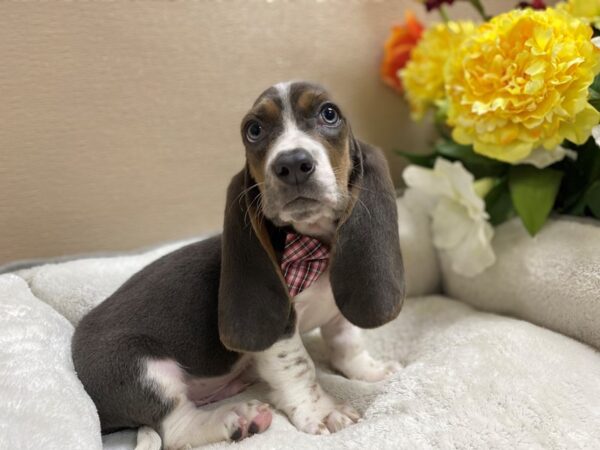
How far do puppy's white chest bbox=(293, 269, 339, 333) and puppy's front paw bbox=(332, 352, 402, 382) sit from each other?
16 cm

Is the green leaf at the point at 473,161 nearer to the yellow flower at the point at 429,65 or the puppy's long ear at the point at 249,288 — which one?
the yellow flower at the point at 429,65

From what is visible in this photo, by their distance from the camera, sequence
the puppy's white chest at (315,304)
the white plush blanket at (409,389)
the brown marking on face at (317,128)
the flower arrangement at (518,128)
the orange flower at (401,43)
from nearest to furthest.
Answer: the white plush blanket at (409,389)
the brown marking on face at (317,128)
the puppy's white chest at (315,304)
the flower arrangement at (518,128)
the orange flower at (401,43)

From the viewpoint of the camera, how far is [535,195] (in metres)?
1.79

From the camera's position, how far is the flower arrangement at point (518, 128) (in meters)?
1.59

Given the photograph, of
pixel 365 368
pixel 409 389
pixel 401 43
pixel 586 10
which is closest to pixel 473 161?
pixel 586 10

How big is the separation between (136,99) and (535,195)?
142cm

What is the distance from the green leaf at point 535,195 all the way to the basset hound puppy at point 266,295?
607 mm

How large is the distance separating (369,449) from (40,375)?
0.76 metres

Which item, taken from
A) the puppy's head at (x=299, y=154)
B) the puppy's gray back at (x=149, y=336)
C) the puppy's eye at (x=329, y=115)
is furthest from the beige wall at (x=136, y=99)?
the puppy's eye at (x=329, y=115)

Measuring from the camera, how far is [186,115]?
6.97 feet

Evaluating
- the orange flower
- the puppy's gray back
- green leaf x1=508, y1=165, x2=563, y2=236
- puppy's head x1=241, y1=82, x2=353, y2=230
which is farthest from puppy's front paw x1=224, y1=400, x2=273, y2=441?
the orange flower

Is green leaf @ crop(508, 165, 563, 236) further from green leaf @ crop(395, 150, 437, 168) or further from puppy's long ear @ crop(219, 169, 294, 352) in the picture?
puppy's long ear @ crop(219, 169, 294, 352)

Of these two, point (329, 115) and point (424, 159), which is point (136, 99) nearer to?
point (329, 115)

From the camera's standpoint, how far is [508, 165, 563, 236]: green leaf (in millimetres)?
1781
